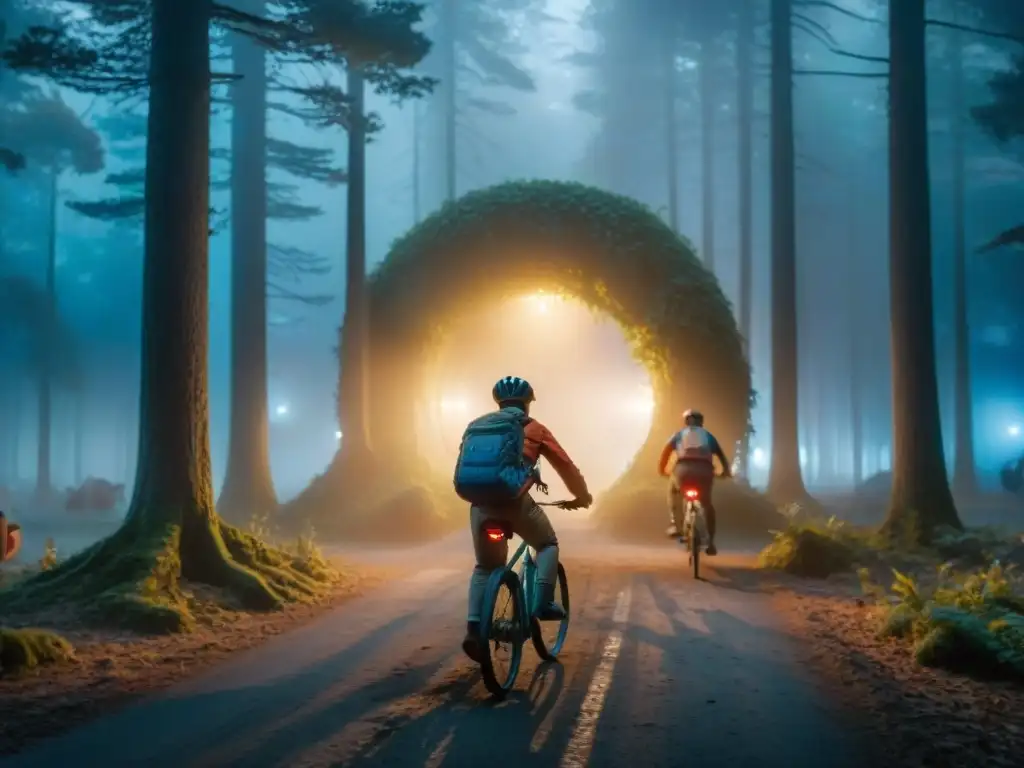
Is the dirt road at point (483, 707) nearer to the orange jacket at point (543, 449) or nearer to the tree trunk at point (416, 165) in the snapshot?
the orange jacket at point (543, 449)

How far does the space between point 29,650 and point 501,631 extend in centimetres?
364

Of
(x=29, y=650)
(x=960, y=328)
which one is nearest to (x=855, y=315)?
(x=960, y=328)

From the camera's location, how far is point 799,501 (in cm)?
2347

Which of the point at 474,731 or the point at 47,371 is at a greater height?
the point at 47,371

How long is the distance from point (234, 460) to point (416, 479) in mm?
4333

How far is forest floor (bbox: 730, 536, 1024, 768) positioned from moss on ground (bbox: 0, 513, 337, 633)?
A: 5554 millimetres

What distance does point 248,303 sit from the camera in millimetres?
21469

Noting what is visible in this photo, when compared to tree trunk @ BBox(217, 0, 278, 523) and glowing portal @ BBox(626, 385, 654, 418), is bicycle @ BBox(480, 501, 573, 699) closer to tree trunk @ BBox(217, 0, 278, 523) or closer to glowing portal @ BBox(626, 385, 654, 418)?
tree trunk @ BBox(217, 0, 278, 523)

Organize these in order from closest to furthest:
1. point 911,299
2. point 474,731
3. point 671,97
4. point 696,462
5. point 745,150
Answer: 1. point 474,731
2. point 696,462
3. point 911,299
4. point 745,150
5. point 671,97

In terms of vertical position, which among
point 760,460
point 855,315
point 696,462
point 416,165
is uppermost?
point 416,165

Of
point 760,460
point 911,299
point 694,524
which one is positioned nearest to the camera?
point 694,524

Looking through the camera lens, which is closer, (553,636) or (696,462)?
(553,636)

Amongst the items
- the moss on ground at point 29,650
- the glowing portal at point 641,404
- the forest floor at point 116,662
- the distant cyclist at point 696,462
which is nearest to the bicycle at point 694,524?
the distant cyclist at point 696,462

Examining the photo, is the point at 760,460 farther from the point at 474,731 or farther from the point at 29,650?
the point at 474,731
